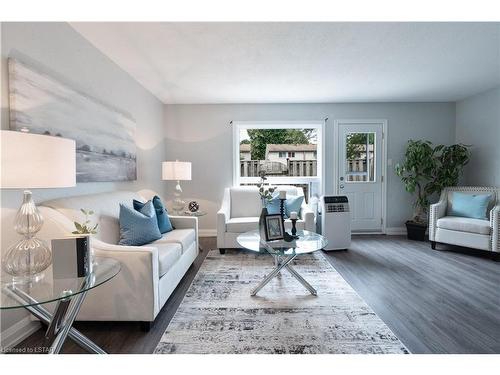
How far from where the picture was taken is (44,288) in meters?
1.22

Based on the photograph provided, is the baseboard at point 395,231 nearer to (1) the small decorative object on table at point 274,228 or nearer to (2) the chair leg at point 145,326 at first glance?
(1) the small decorative object on table at point 274,228

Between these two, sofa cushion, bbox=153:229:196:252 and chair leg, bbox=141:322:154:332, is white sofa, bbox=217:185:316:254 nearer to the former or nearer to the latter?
sofa cushion, bbox=153:229:196:252

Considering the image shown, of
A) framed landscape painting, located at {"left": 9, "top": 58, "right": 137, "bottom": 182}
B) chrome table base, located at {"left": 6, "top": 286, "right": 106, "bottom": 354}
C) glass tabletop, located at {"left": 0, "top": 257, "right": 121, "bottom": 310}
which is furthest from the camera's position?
framed landscape painting, located at {"left": 9, "top": 58, "right": 137, "bottom": 182}

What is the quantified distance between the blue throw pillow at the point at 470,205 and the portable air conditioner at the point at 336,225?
1.56 metres

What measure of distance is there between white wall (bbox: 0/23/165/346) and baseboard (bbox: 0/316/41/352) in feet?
0.13

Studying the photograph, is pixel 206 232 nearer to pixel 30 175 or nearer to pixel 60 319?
pixel 60 319

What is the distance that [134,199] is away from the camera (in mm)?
2816

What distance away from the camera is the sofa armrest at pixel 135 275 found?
175 centimetres

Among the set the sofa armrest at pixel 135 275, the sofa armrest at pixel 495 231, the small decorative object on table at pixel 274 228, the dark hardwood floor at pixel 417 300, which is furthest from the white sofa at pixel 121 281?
the sofa armrest at pixel 495 231

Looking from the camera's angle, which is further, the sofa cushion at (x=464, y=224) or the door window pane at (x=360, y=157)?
the door window pane at (x=360, y=157)

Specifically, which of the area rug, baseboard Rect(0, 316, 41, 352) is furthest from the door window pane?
baseboard Rect(0, 316, 41, 352)

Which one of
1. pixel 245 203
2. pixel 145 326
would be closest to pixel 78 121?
pixel 145 326

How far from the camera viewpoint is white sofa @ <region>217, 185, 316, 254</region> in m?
3.48
